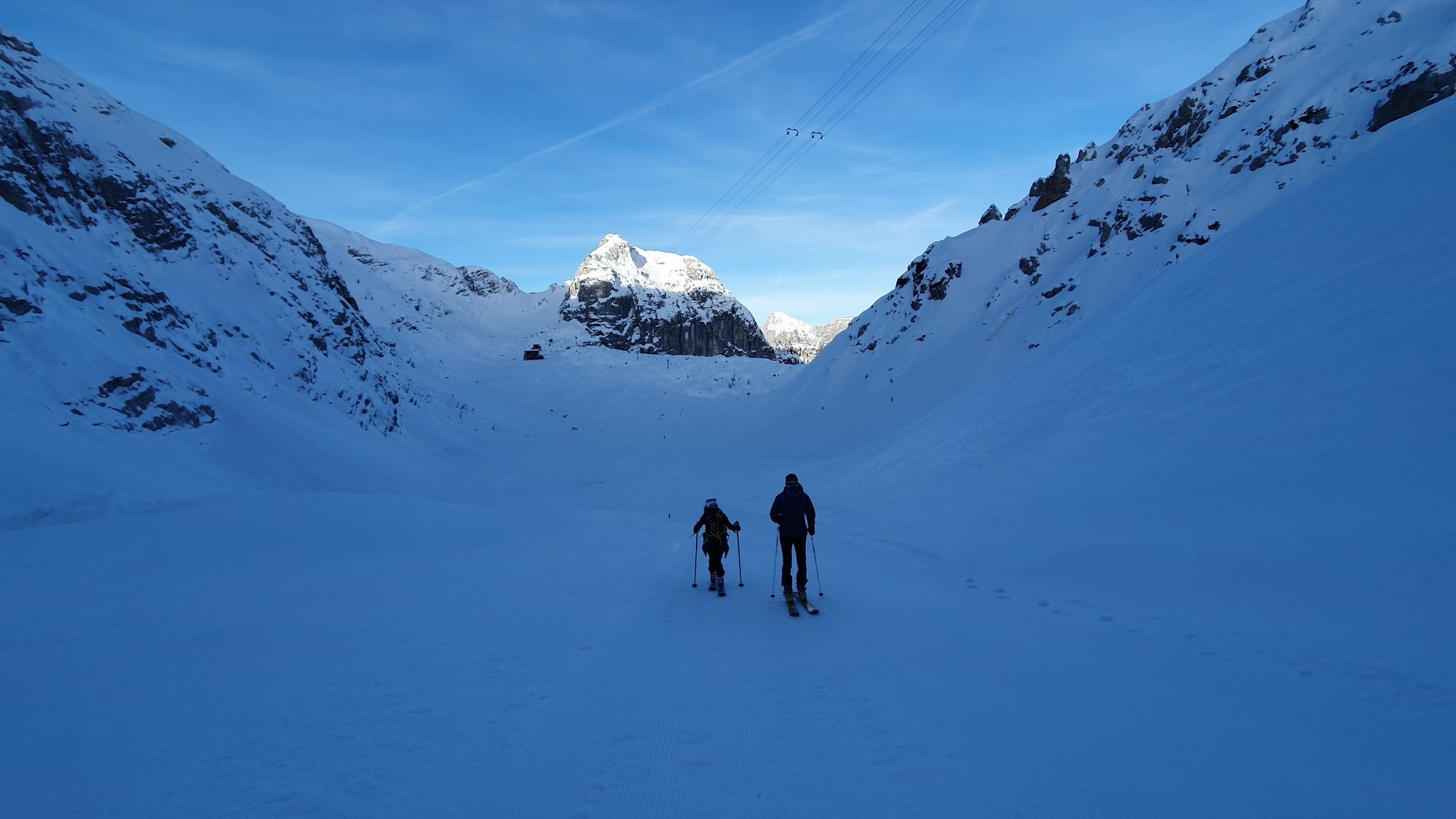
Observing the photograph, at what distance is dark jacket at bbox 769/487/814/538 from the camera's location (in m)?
9.01

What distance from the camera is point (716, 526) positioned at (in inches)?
393

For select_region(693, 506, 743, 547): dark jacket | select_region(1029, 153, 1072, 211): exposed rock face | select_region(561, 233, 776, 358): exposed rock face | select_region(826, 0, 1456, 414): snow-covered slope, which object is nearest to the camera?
select_region(693, 506, 743, 547): dark jacket

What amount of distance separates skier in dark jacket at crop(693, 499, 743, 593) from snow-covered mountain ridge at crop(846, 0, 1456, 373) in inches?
702

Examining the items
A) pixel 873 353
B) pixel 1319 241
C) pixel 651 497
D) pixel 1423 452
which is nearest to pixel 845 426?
pixel 873 353

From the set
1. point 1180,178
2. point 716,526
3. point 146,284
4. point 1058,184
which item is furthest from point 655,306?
point 716,526

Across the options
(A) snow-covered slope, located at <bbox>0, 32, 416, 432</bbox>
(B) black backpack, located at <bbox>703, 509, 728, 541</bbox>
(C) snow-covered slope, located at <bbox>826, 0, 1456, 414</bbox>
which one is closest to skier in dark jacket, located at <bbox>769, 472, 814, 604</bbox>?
(B) black backpack, located at <bbox>703, 509, 728, 541</bbox>

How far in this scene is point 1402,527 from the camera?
20.1ft

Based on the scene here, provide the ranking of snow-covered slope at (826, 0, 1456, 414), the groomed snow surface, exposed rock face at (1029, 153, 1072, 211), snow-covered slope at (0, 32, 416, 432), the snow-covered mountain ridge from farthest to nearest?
exposed rock face at (1029, 153, 1072, 211) < the snow-covered mountain ridge < snow-covered slope at (826, 0, 1456, 414) < snow-covered slope at (0, 32, 416, 432) < the groomed snow surface

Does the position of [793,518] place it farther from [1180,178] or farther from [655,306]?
[655,306]

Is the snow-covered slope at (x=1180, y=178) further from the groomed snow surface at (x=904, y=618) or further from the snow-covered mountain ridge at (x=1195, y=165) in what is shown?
the groomed snow surface at (x=904, y=618)

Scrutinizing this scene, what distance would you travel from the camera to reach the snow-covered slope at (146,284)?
50.4 feet

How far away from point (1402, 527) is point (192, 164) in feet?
146

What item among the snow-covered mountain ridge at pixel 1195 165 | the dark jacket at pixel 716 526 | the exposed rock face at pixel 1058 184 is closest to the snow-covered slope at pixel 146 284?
the dark jacket at pixel 716 526

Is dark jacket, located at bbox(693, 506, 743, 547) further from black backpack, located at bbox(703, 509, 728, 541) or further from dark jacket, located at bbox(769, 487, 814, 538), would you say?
dark jacket, located at bbox(769, 487, 814, 538)
